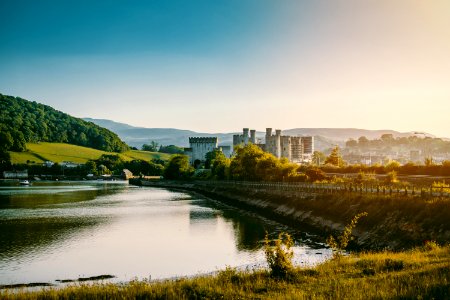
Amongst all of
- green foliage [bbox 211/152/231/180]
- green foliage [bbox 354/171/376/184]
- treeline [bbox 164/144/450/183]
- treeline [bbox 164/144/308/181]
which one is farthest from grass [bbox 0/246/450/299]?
green foliage [bbox 211/152/231/180]

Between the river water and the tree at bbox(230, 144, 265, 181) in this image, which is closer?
the river water

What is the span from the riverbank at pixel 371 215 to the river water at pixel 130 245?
4.22 metres

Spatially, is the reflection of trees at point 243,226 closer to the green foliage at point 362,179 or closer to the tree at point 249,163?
the green foliage at point 362,179

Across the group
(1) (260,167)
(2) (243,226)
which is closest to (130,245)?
(2) (243,226)

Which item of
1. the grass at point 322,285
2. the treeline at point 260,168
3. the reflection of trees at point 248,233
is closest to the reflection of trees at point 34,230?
the reflection of trees at point 248,233

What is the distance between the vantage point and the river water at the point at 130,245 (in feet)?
127

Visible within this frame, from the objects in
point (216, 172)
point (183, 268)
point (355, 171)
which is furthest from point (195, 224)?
point (216, 172)

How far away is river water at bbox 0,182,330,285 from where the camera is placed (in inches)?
1529

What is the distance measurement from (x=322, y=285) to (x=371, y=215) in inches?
1181

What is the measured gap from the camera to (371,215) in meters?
51.7

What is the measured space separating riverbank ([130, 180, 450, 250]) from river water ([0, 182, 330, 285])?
4.22 m

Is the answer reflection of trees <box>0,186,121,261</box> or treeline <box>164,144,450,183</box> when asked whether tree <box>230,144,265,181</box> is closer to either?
treeline <box>164,144,450,183</box>

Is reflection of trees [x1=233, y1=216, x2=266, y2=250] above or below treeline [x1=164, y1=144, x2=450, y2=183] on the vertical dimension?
below

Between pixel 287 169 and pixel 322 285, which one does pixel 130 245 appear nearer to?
pixel 322 285
